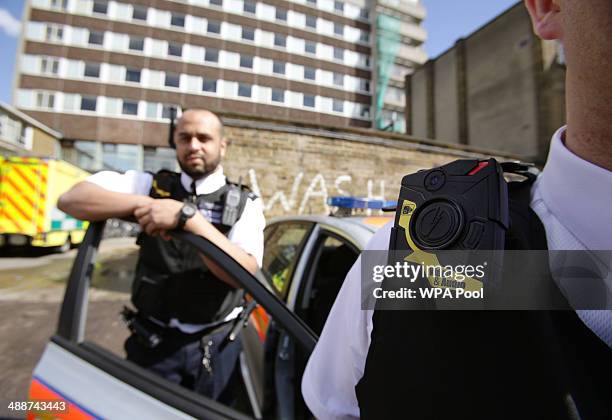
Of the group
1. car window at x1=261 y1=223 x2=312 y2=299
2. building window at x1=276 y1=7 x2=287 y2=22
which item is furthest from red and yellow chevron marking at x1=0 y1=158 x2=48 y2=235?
building window at x1=276 y1=7 x2=287 y2=22

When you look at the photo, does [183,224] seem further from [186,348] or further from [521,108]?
[521,108]

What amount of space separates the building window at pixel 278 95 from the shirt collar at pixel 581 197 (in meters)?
29.5

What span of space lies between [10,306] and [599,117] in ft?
20.8

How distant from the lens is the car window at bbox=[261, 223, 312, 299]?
7.20 feet

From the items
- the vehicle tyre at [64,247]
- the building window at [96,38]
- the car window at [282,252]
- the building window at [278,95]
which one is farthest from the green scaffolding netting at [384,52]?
the car window at [282,252]

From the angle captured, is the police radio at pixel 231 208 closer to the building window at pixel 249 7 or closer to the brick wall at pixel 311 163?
the brick wall at pixel 311 163

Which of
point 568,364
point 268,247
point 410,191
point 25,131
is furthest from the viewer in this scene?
point 25,131

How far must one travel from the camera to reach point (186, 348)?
150 cm

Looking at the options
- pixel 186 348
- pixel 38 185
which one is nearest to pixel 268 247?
pixel 186 348

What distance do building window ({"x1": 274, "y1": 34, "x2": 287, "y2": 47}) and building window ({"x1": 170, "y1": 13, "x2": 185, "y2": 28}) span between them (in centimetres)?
778

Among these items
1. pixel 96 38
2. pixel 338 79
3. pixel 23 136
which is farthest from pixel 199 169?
pixel 338 79

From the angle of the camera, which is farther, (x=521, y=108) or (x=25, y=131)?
(x=25, y=131)

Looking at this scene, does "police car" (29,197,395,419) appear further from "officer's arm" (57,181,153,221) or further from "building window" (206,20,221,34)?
"building window" (206,20,221,34)

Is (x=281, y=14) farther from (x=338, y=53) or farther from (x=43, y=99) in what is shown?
(x=43, y=99)
